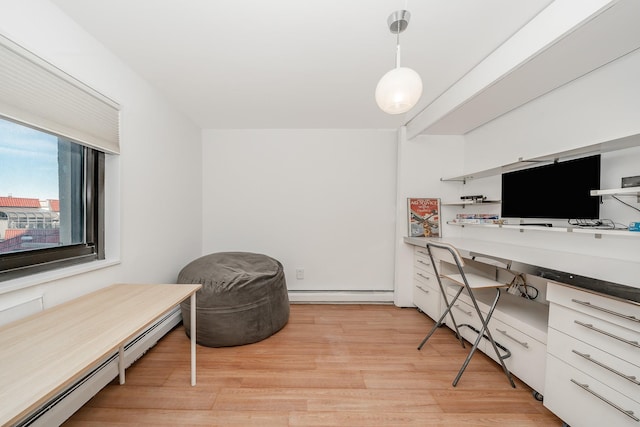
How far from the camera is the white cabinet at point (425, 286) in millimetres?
A: 2536

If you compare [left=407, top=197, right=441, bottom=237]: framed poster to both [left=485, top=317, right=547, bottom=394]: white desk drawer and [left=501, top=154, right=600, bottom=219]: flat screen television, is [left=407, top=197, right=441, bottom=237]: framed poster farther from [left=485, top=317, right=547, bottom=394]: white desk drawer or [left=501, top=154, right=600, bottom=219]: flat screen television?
[left=485, top=317, right=547, bottom=394]: white desk drawer

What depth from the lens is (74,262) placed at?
1.61 meters

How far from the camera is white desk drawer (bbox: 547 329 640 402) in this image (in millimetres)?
1071

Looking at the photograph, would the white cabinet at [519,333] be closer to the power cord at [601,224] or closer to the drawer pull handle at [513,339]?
the drawer pull handle at [513,339]

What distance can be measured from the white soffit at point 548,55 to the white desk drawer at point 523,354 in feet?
5.77

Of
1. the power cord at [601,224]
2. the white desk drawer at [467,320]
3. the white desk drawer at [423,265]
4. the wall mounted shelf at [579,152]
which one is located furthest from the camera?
the white desk drawer at [423,265]

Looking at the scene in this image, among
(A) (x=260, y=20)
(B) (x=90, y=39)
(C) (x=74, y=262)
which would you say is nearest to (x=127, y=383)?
(C) (x=74, y=262)

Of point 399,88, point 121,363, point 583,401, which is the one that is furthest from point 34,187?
point 583,401

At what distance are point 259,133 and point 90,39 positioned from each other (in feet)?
5.83

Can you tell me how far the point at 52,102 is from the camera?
1.35 metres

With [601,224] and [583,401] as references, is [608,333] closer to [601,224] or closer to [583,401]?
[583,401]

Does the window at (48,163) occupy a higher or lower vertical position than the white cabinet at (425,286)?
higher

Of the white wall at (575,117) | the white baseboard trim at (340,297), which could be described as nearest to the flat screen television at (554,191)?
the white wall at (575,117)

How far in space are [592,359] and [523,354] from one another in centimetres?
47
